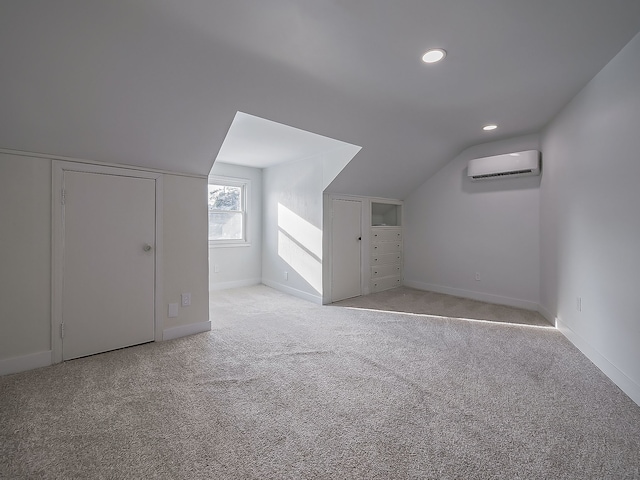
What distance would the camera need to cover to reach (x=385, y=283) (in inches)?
204

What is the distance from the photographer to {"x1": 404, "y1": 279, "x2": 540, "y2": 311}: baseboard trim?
404 centimetres

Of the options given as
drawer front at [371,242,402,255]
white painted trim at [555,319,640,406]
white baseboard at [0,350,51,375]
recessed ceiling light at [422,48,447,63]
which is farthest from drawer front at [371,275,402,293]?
white baseboard at [0,350,51,375]

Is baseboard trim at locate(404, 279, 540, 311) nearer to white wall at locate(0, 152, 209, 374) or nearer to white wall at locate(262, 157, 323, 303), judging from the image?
white wall at locate(262, 157, 323, 303)

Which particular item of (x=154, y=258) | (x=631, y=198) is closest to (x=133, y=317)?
(x=154, y=258)

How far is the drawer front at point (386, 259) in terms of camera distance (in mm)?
5000

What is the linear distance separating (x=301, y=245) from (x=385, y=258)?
5.04 feet

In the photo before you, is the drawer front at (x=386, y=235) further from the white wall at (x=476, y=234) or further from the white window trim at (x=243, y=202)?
the white window trim at (x=243, y=202)

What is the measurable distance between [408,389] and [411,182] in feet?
12.0

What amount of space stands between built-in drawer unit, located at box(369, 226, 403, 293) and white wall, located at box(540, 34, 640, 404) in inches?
92.9

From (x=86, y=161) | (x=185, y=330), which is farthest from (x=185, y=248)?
(x=86, y=161)

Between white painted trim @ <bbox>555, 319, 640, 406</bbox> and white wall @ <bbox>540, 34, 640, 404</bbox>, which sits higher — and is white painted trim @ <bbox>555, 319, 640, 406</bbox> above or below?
below

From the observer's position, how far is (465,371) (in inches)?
90.0

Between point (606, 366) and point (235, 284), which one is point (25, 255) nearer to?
point (235, 284)

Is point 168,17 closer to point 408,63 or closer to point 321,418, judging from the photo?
point 408,63
